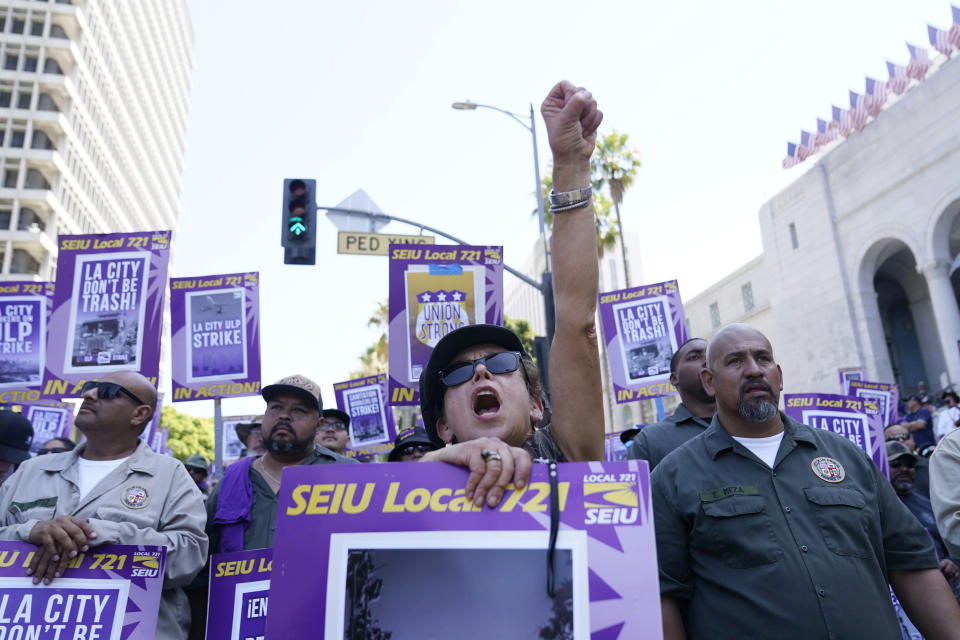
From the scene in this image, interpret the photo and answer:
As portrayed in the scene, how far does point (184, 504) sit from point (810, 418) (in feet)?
19.6

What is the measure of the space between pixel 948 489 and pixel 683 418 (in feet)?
4.53

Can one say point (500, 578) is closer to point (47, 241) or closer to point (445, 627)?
point (445, 627)

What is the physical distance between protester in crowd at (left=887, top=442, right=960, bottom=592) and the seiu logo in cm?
507

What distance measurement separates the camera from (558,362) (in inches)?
84.4

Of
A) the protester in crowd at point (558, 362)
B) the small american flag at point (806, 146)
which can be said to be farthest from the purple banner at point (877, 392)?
the small american flag at point (806, 146)

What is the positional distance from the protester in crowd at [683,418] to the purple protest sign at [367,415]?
255 inches

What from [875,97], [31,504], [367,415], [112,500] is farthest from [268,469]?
[875,97]

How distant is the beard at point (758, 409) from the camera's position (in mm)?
3012

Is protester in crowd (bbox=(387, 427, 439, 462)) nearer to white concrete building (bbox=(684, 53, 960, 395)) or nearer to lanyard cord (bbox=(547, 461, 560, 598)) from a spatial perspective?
lanyard cord (bbox=(547, 461, 560, 598))

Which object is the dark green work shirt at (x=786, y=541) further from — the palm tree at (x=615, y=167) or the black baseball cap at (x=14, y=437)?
the palm tree at (x=615, y=167)

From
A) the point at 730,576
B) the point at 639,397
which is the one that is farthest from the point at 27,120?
the point at 730,576

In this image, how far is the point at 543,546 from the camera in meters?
1.51

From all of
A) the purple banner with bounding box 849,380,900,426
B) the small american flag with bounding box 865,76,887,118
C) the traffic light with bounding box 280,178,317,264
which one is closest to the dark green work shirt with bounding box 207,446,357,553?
the traffic light with bounding box 280,178,317,264

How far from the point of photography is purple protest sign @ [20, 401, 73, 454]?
404 inches
